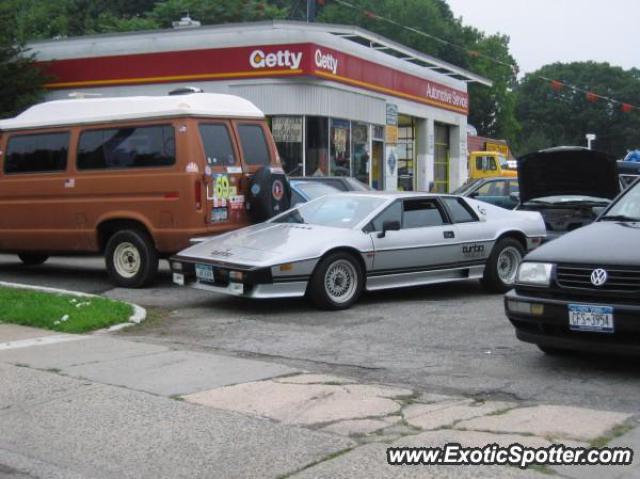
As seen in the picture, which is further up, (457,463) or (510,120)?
(510,120)

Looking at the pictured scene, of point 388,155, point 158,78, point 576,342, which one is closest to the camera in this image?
point 576,342

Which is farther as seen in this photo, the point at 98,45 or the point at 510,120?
the point at 510,120

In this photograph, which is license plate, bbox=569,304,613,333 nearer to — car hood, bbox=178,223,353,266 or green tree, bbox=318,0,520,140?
car hood, bbox=178,223,353,266

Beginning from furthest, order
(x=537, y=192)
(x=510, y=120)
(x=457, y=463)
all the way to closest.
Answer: (x=510, y=120) → (x=537, y=192) → (x=457, y=463)

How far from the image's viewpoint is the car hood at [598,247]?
6023mm

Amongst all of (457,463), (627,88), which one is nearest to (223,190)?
(457,463)

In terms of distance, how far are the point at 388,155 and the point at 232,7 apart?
28483mm

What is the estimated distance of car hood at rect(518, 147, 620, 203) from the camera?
12.6 m

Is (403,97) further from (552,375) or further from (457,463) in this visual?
(457,463)

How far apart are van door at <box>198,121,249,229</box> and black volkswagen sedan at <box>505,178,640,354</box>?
500 cm

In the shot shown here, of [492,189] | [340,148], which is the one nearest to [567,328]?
[492,189]

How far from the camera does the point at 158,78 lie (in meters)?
23.0

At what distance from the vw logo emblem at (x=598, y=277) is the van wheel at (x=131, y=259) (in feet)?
20.7

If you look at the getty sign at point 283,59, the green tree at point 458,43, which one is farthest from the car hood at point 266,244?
the green tree at point 458,43
